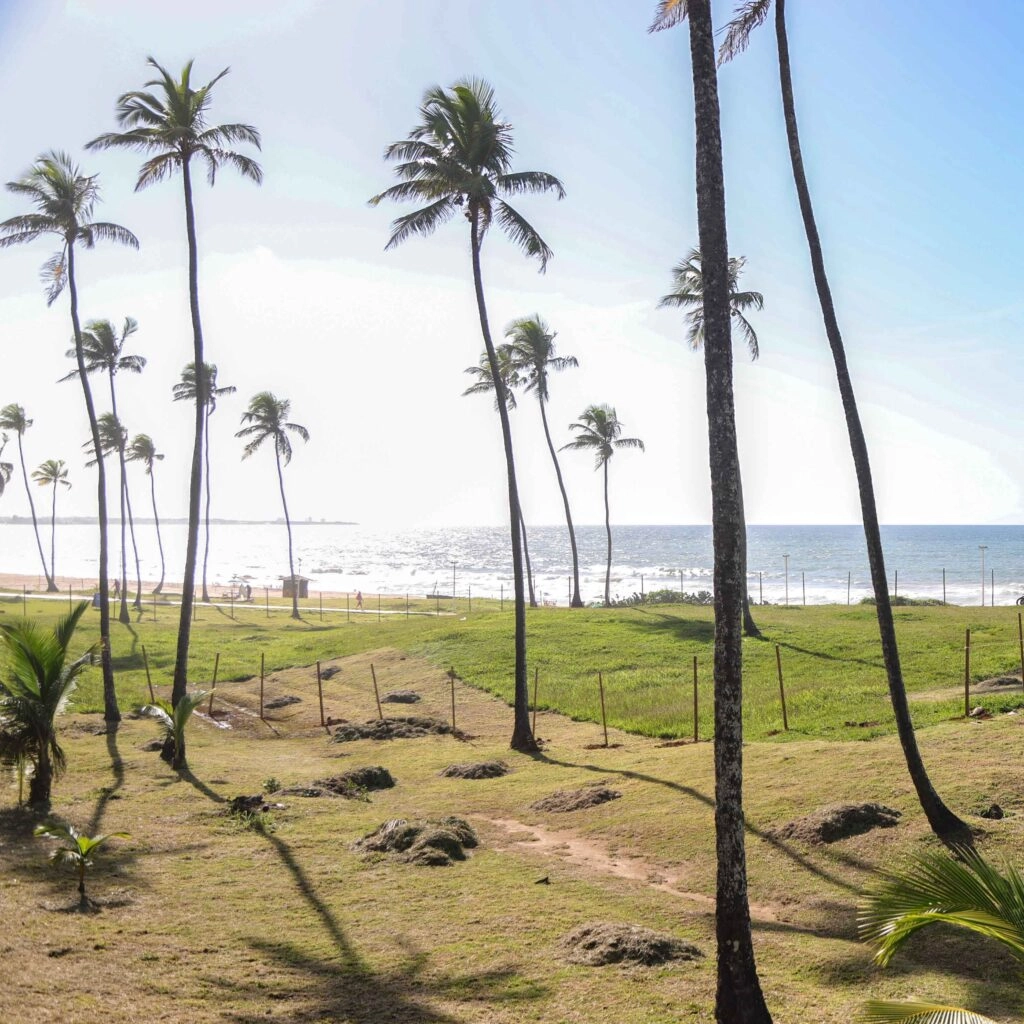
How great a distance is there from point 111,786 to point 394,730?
781 centimetres

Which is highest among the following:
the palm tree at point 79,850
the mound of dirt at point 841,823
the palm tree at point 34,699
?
the palm tree at point 34,699

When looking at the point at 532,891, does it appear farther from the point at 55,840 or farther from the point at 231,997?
the point at 55,840

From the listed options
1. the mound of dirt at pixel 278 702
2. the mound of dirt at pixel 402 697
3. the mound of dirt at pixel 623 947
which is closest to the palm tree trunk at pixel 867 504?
the mound of dirt at pixel 623 947

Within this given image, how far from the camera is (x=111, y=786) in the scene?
18062 mm

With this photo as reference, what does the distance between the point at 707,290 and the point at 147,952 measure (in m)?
8.37

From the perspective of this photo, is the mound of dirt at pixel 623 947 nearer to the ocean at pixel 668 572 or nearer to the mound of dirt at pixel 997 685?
the mound of dirt at pixel 997 685

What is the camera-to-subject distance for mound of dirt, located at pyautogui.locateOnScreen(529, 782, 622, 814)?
1597 centimetres

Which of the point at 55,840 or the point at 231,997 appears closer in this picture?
the point at 231,997

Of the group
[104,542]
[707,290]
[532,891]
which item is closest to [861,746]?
[532,891]

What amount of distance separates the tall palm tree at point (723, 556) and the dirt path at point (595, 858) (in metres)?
3.24

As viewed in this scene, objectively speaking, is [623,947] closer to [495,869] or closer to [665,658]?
[495,869]

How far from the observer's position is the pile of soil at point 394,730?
947 inches

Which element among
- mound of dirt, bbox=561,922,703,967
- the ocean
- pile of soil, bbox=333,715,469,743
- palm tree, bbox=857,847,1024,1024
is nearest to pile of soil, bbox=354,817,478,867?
mound of dirt, bbox=561,922,703,967

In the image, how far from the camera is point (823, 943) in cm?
939
